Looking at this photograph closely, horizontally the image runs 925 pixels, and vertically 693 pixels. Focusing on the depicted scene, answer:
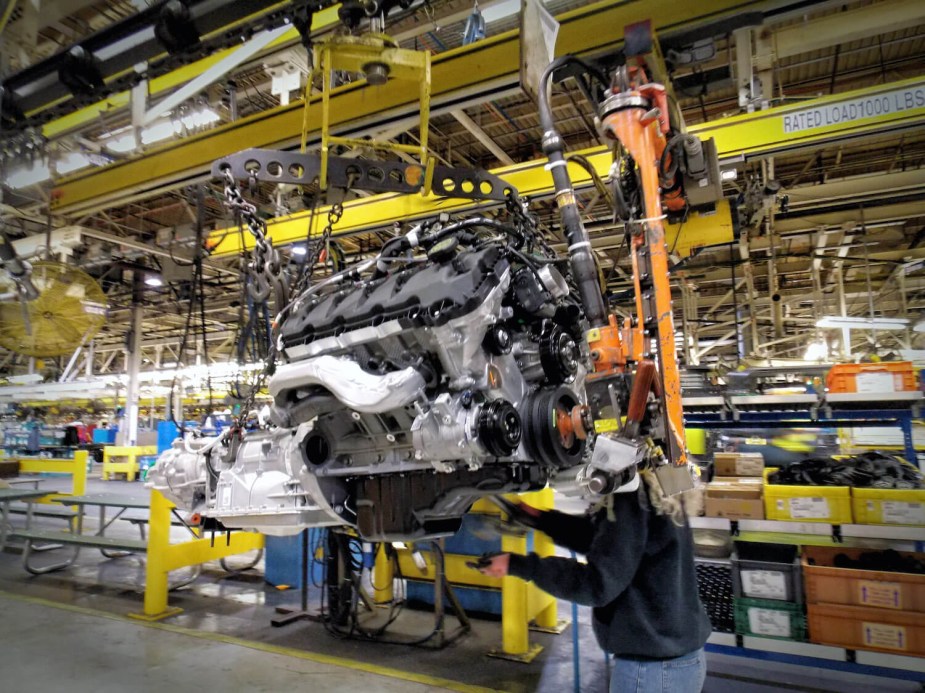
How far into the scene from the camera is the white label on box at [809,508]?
321 cm

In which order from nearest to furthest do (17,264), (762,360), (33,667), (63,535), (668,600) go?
(668,600) → (33,667) → (17,264) → (63,535) → (762,360)

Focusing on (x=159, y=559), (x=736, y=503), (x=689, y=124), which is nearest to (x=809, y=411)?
(x=736, y=503)

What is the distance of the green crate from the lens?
3.12 m

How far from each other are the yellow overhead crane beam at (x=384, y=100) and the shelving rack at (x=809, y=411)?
248 cm

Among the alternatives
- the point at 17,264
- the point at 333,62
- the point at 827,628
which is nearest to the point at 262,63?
the point at 333,62

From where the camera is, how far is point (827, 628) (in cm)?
305

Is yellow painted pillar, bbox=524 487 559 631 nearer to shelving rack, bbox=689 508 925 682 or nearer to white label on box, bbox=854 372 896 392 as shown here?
shelving rack, bbox=689 508 925 682

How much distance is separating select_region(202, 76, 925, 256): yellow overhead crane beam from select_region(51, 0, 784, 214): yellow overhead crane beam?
712 millimetres

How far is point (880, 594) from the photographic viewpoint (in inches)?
116

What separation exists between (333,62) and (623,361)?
2.18 meters

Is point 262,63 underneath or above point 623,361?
above

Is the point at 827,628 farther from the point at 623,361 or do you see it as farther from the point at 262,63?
the point at 262,63

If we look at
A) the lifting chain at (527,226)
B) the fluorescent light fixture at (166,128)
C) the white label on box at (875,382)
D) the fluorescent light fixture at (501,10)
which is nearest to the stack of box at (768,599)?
the white label on box at (875,382)

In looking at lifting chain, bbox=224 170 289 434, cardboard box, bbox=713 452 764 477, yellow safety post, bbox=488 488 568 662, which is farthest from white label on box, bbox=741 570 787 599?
lifting chain, bbox=224 170 289 434
